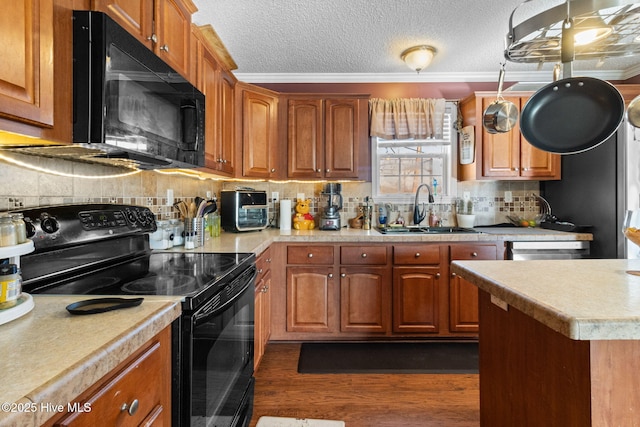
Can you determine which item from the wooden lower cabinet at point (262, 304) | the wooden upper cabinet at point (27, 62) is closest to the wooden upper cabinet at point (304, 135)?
the wooden lower cabinet at point (262, 304)

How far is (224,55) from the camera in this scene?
7.52 feet

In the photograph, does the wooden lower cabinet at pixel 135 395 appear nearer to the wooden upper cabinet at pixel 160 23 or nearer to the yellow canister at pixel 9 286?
the yellow canister at pixel 9 286

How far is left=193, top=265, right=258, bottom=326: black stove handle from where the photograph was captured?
1052 mm

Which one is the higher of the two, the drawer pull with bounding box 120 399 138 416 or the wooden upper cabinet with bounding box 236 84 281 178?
the wooden upper cabinet with bounding box 236 84 281 178

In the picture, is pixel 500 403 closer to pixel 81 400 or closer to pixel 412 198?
pixel 81 400

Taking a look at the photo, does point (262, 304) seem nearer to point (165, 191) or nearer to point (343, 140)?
point (165, 191)

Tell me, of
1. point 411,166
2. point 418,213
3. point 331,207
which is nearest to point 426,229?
point 418,213

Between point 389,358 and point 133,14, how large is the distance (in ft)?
8.26

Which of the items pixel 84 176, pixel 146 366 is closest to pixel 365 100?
pixel 84 176

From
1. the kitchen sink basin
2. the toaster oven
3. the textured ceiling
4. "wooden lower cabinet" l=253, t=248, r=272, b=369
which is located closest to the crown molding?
the textured ceiling

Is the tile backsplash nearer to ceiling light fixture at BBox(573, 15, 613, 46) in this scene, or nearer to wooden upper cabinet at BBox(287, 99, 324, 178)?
wooden upper cabinet at BBox(287, 99, 324, 178)

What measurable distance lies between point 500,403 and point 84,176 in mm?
1976

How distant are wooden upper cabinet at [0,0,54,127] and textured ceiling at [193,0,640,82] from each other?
149 cm

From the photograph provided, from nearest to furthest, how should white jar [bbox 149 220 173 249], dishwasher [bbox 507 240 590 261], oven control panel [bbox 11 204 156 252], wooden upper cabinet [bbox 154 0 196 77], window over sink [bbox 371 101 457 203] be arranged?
oven control panel [bbox 11 204 156 252] → wooden upper cabinet [bbox 154 0 196 77] → white jar [bbox 149 220 173 249] → dishwasher [bbox 507 240 590 261] → window over sink [bbox 371 101 457 203]
